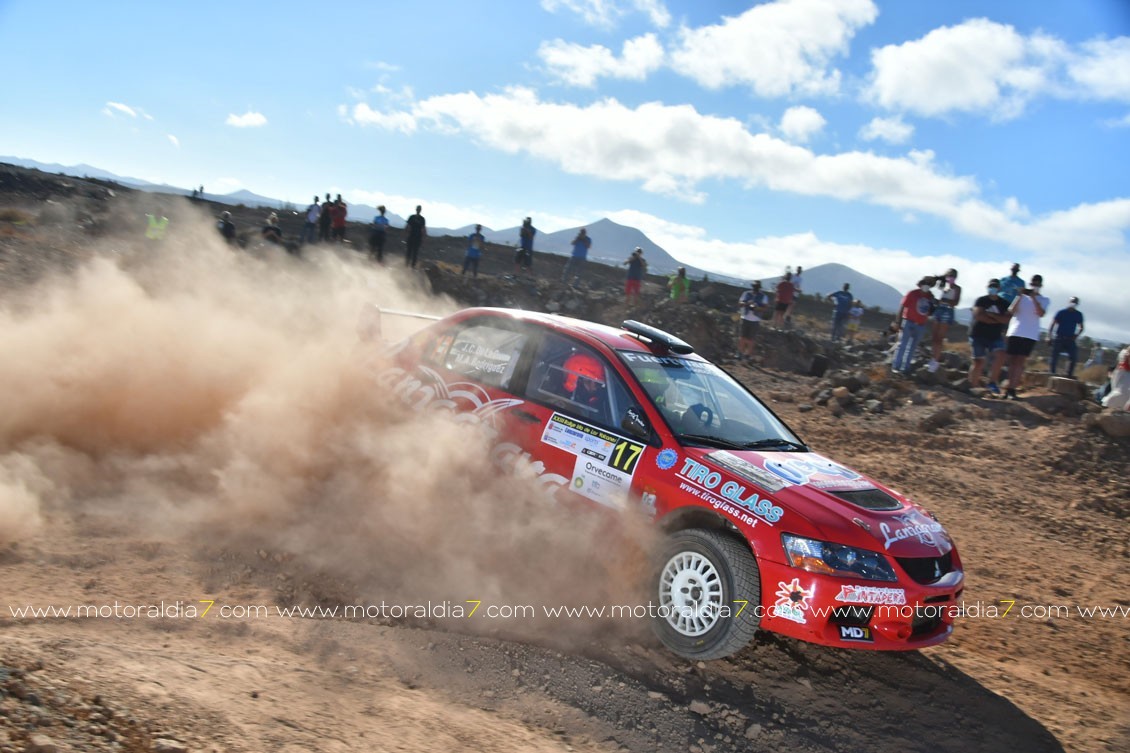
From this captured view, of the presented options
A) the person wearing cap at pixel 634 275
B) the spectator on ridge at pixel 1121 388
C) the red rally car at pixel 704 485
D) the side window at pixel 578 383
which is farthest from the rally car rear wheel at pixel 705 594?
the person wearing cap at pixel 634 275

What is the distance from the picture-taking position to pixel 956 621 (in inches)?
203

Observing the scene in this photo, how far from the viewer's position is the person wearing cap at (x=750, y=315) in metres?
17.5

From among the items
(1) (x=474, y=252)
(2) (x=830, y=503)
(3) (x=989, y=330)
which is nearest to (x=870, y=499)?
(2) (x=830, y=503)

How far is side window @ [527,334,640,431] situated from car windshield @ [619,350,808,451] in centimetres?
18

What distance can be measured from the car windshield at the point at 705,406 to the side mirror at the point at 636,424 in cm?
14

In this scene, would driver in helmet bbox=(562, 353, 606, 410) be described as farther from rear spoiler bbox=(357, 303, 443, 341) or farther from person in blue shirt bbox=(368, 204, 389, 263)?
person in blue shirt bbox=(368, 204, 389, 263)

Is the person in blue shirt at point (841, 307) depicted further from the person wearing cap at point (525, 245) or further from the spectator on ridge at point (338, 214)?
the spectator on ridge at point (338, 214)

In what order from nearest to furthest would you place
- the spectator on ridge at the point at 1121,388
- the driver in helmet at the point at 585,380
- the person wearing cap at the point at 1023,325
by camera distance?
1. the driver in helmet at the point at 585,380
2. the spectator on ridge at the point at 1121,388
3. the person wearing cap at the point at 1023,325

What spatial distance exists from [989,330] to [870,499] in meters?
10.2

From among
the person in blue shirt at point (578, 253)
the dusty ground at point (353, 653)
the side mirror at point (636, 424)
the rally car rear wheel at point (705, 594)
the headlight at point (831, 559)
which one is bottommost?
the dusty ground at point (353, 653)

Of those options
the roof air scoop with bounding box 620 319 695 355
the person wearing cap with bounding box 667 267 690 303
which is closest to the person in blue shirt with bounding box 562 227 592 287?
the person wearing cap with bounding box 667 267 690 303

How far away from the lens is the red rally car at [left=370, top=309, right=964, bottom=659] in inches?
147

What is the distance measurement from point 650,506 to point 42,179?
1378 inches

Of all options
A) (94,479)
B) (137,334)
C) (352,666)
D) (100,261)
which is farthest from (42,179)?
(352,666)
